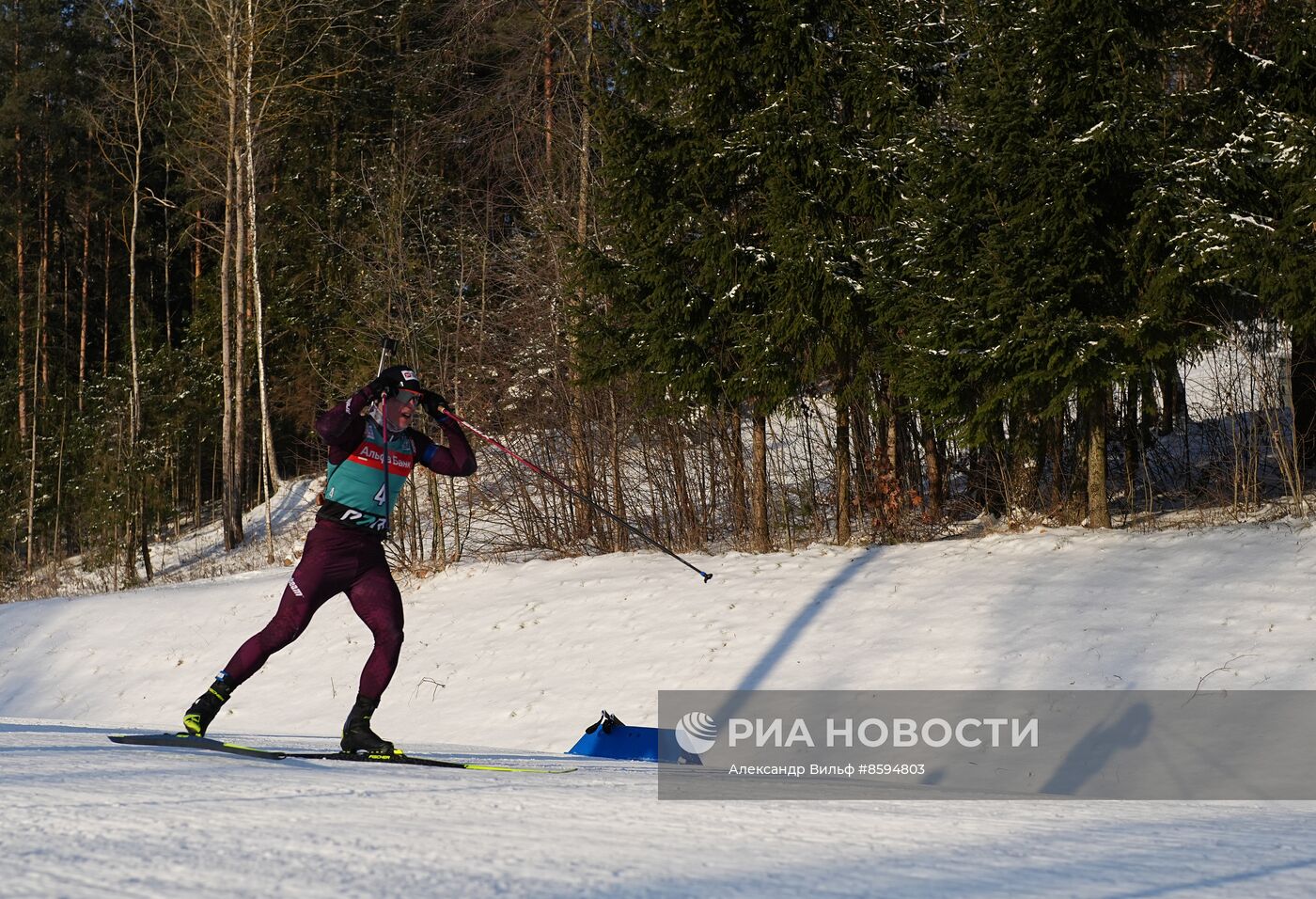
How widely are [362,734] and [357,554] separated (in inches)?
36.9

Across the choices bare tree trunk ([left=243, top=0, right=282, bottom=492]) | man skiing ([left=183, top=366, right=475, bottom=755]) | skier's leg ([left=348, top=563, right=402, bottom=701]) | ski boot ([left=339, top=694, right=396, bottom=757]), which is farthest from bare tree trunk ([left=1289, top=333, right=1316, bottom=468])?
bare tree trunk ([left=243, top=0, right=282, bottom=492])

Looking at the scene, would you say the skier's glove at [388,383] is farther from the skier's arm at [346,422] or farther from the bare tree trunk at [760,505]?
the bare tree trunk at [760,505]

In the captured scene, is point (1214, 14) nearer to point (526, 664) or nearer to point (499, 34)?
point (526, 664)

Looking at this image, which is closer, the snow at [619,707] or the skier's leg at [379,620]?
the snow at [619,707]

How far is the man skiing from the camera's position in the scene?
21.2 ft

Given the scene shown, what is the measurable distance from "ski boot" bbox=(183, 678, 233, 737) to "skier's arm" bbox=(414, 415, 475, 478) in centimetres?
161

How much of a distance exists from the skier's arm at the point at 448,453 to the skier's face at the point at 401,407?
220 mm

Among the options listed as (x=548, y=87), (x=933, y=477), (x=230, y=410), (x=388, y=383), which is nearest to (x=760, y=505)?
(x=933, y=477)

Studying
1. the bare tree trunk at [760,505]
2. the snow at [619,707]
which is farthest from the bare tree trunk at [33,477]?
the bare tree trunk at [760,505]

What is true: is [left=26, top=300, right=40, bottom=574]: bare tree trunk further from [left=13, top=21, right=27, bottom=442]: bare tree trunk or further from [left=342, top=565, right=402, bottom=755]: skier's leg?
[left=342, top=565, right=402, bottom=755]: skier's leg

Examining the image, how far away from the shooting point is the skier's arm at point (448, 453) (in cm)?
710

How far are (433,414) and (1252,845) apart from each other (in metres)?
4.72

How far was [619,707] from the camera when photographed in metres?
10.3

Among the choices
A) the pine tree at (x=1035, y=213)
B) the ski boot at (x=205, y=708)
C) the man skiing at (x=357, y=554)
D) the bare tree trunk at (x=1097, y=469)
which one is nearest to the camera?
the ski boot at (x=205, y=708)
